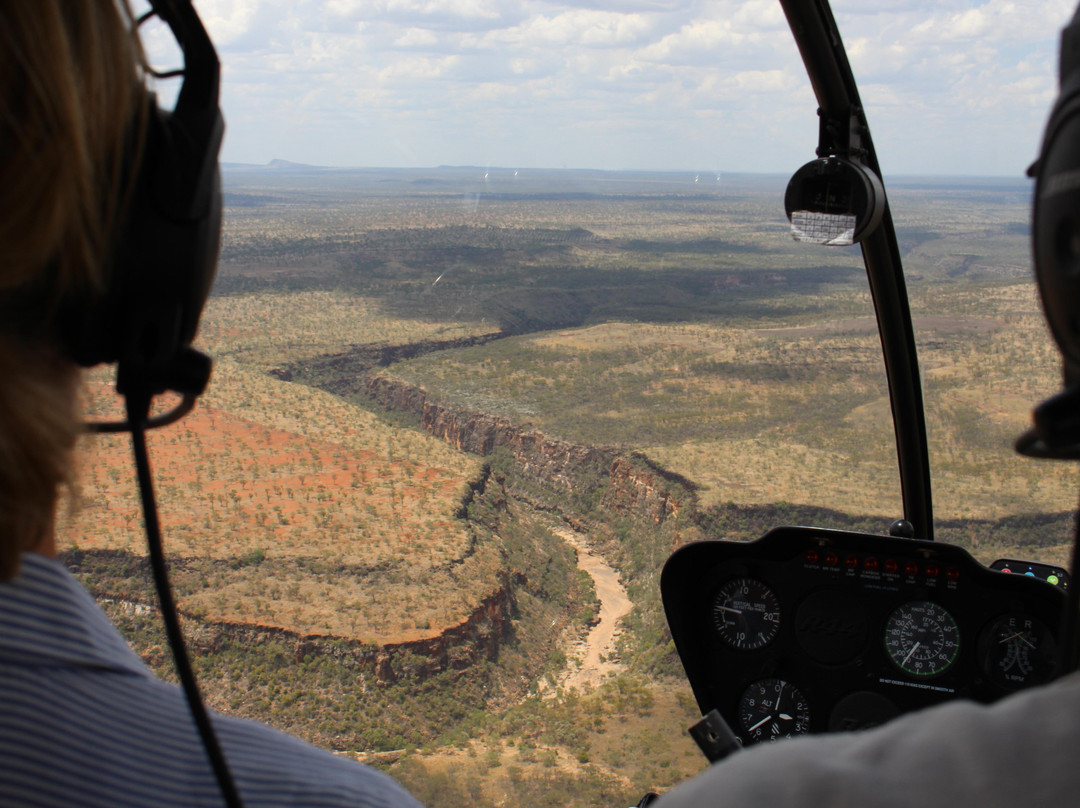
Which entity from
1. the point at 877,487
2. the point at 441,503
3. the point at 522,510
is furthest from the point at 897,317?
the point at 877,487

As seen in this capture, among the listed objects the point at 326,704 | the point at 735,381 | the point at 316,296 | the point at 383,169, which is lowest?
the point at 326,704

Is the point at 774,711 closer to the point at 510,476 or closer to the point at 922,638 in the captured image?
the point at 922,638

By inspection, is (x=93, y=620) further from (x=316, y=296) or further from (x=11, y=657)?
(x=316, y=296)

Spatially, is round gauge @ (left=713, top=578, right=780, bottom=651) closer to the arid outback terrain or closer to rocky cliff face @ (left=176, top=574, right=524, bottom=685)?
the arid outback terrain

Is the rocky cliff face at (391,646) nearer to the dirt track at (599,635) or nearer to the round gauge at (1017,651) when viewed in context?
the dirt track at (599,635)

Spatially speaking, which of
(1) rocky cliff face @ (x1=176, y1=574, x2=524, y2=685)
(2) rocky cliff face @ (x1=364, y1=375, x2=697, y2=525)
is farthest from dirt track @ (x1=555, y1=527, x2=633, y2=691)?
(2) rocky cliff face @ (x1=364, y1=375, x2=697, y2=525)

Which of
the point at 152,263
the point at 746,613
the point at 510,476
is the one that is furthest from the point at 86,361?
the point at 510,476
